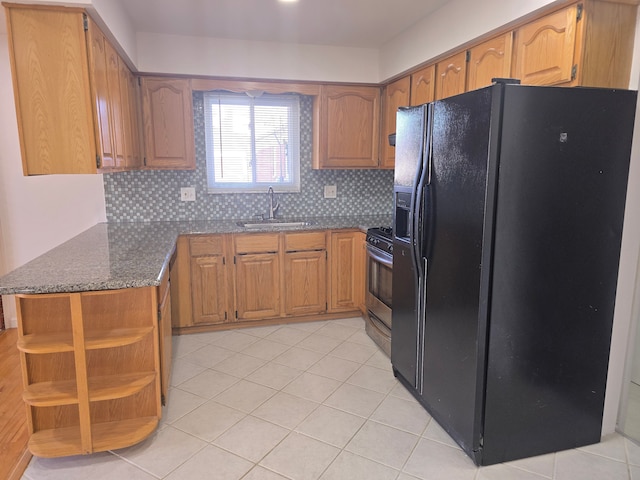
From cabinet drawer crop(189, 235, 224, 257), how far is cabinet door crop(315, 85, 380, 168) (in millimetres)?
1172

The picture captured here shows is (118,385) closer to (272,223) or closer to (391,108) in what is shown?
(272,223)

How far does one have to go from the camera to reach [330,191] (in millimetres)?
4219

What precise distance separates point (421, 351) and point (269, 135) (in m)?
2.51

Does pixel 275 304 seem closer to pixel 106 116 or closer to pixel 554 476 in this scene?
pixel 106 116

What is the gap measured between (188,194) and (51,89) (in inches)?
69.5

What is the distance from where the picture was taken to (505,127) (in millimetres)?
1751

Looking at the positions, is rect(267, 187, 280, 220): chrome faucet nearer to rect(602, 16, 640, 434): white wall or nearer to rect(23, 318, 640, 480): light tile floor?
rect(23, 318, 640, 480): light tile floor

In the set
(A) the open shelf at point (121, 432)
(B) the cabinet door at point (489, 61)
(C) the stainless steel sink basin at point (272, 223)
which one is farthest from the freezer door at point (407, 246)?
(A) the open shelf at point (121, 432)

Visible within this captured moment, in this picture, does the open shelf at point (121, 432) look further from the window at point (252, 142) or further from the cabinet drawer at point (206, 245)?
the window at point (252, 142)

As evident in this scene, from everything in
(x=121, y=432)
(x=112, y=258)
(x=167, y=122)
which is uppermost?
(x=167, y=122)

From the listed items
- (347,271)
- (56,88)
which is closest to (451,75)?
(347,271)

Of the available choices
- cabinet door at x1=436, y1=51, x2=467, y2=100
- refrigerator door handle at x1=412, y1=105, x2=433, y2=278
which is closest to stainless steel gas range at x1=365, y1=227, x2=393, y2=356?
refrigerator door handle at x1=412, y1=105, x2=433, y2=278

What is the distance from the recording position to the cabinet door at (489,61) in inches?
92.9

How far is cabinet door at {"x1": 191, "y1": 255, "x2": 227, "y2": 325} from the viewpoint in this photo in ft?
11.3
